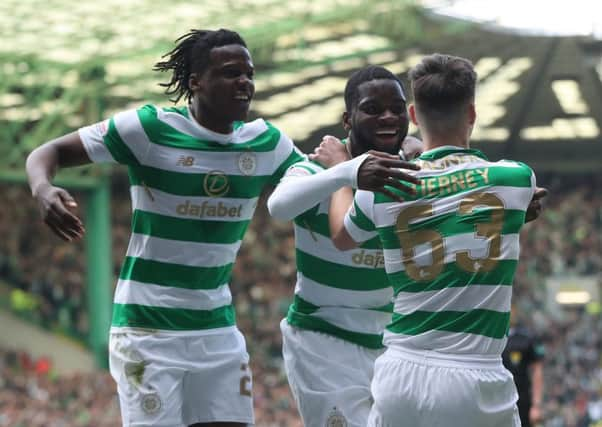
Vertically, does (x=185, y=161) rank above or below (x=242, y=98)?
below

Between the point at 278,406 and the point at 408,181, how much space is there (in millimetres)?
18339

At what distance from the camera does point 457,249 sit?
355cm

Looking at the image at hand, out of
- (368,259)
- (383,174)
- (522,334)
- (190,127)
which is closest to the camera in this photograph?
(383,174)

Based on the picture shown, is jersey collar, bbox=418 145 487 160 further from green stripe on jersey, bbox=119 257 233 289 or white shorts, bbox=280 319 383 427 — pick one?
white shorts, bbox=280 319 383 427

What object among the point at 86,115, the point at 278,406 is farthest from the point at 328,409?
the point at 86,115

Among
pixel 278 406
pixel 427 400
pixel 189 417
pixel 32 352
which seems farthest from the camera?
pixel 32 352

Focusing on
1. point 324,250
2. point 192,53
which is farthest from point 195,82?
point 324,250

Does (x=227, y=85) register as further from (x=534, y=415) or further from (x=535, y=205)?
(x=534, y=415)

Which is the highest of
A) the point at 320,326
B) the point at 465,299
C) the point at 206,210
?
the point at 465,299

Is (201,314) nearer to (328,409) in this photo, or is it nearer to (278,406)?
(328,409)

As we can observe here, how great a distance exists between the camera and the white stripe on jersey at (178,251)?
466 cm

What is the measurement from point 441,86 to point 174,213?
144 cm

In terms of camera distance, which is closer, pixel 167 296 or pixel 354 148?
pixel 354 148

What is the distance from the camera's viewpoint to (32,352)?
28.5 meters
